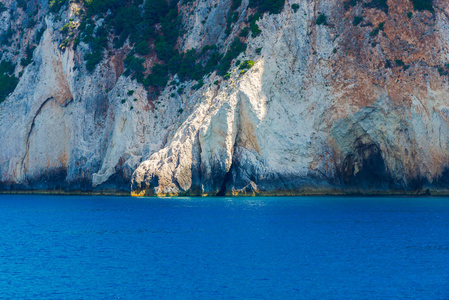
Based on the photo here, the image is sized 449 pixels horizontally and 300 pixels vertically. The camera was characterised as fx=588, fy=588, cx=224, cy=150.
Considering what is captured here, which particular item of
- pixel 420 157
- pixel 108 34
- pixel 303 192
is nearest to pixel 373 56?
pixel 420 157

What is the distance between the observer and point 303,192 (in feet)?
205

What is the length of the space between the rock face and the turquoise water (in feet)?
55.4

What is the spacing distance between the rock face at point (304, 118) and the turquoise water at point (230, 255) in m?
16.9

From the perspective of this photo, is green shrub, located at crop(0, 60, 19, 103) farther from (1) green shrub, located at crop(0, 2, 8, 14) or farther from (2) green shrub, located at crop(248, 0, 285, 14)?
(2) green shrub, located at crop(248, 0, 285, 14)

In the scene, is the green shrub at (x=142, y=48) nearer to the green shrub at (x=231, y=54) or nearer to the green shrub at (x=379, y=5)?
the green shrub at (x=231, y=54)

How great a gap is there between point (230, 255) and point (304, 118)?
133ft

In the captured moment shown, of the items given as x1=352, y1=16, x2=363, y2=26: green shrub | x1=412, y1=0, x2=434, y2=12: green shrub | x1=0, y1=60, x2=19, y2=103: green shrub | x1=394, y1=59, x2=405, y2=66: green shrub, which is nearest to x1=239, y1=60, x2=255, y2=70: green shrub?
x1=352, y1=16, x2=363, y2=26: green shrub

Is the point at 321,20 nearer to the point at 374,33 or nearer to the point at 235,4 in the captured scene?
the point at 374,33

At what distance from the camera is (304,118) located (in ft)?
213

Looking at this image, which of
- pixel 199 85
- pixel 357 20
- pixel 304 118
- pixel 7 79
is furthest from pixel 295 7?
pixel 7 79

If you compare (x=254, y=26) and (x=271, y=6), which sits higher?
(x=271, y=6)

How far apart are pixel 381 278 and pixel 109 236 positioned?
54.8 ft

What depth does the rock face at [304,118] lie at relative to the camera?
61031 mm

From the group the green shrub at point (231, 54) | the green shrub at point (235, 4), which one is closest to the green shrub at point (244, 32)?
the green shrub at point (231, 54)
